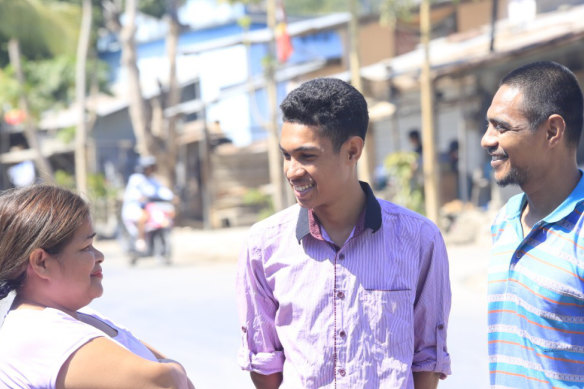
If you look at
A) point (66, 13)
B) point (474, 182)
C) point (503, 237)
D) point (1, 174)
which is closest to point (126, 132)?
point (1, 174)

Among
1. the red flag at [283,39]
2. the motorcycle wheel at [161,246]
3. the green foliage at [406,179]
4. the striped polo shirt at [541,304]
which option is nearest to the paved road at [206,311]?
the motorcycle wheel at [161,246]

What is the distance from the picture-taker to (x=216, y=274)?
41.0ft

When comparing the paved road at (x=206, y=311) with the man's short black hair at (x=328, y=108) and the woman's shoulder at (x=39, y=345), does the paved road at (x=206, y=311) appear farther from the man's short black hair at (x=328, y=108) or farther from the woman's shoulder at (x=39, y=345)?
the woman's shoulder at (x=39, y=345)

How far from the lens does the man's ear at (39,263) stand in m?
2.37

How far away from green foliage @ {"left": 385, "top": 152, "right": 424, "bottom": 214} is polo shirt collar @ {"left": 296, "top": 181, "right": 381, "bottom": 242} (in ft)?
41.8

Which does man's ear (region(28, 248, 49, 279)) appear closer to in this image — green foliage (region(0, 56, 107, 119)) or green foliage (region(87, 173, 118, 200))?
green foliage (region(87, 173, 118, 200))

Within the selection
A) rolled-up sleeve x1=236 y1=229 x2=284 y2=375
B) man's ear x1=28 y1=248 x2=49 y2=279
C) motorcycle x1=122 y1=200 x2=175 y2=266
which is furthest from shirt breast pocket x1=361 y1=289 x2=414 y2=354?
motorcycle x1=122 y1=200 x2=175 y2=266

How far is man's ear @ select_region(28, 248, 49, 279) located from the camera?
2.37 meters

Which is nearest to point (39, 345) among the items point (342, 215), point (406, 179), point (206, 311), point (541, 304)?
point (342, 215)

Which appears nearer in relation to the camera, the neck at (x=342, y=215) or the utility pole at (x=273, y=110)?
the neck at (x=342, y=215)

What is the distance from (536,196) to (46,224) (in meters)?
1.58

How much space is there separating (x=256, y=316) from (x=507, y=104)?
3.64 feet

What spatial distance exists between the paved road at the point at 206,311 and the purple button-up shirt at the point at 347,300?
3567mm

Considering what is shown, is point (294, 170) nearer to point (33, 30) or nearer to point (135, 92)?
point (135, 92)
